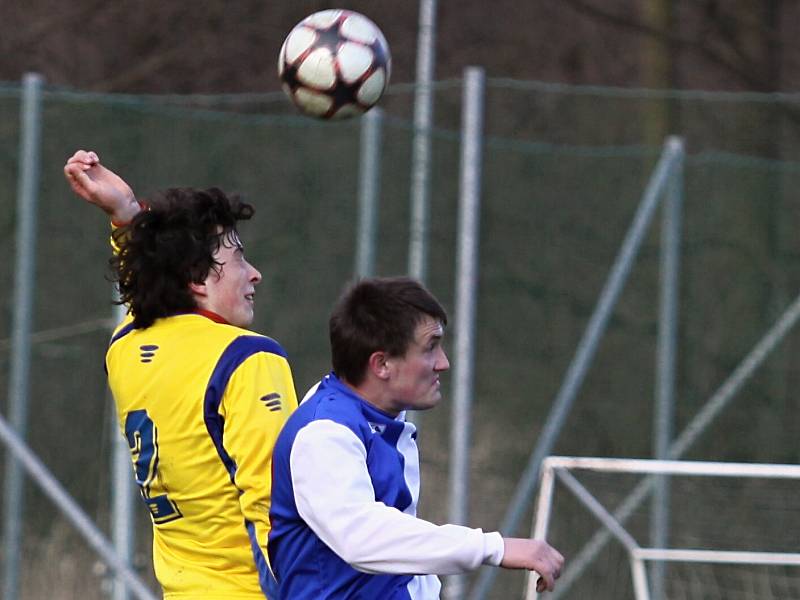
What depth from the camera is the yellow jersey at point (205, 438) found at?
3754 mm

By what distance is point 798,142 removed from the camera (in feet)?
49.4

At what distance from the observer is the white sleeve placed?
3529 millimetres

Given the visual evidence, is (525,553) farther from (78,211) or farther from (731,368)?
(731,368)

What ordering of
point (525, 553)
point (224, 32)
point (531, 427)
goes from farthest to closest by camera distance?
1. point (224, 32)
2. point (531, 427)
3. point (525, 553)

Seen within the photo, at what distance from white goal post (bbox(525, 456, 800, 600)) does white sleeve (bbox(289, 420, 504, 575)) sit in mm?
2619

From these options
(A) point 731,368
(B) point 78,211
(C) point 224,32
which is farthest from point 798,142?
(B) point 78,211

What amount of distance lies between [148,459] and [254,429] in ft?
1.25

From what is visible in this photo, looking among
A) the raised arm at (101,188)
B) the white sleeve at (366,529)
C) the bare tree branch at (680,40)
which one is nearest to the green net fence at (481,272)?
the raised arm at (101,188)

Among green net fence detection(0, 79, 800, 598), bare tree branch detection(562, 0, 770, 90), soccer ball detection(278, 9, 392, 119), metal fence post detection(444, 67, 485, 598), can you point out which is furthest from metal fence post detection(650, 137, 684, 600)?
bare tree branch detection(562, 0, 770, 90)

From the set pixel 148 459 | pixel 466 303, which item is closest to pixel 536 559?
pixel 148 459

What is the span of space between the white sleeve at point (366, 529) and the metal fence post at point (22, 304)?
3294 mm

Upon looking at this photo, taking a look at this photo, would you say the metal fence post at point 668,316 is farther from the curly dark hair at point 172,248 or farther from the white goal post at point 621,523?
the curly dark hair at point 172,248

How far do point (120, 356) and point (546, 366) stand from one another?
4.13 meters

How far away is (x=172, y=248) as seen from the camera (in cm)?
402
